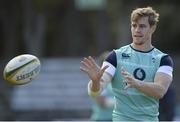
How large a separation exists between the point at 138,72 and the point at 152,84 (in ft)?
0.76

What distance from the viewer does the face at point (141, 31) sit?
Answer: 23.7 feet

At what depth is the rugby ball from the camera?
7.79 meters

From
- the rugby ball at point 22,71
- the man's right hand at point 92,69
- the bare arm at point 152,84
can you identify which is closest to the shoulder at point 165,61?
the bare arm at point 152,84

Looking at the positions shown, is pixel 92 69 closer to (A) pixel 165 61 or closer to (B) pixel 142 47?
(B) pixel 142 47

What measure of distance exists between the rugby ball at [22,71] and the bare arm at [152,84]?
1260mm

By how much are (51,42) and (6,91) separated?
853 cm

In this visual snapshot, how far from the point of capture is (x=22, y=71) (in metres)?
7.82

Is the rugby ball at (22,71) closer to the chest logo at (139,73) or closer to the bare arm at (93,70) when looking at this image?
the bare arm at (93,70)

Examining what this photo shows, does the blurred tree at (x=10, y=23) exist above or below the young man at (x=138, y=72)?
below

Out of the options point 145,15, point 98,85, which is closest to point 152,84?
point 98,85

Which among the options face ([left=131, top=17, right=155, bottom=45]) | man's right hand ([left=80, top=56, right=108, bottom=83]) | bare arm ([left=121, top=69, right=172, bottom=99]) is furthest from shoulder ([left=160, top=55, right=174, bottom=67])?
man's right hand ([left=80, top=56, right=108, bottom=83])

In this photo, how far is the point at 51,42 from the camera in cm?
3044

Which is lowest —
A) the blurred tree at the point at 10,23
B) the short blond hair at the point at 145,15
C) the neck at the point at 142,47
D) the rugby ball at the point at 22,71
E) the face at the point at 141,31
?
the blurred tree at the point at 10,23

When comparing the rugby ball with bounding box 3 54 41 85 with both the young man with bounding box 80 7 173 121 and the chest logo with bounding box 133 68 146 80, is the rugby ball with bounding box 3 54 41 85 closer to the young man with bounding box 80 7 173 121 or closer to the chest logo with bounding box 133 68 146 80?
the young man with bounding box 80 7 173 121
